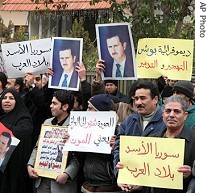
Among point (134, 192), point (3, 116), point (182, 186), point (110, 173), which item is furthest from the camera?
point (3, 116)

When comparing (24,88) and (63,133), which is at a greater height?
(24,88)

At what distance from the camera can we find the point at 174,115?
3641 mm

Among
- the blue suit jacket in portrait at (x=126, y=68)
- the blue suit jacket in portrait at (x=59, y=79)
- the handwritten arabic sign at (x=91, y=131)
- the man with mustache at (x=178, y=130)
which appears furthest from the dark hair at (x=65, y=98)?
the man with mustache at (x=178, y=130)

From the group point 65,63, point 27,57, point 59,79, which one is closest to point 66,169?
point 59,79

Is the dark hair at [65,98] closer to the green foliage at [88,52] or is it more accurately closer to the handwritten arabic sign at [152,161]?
the handwritten arabic sign at [152,161]

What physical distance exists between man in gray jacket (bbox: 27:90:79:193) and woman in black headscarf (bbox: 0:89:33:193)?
259mm

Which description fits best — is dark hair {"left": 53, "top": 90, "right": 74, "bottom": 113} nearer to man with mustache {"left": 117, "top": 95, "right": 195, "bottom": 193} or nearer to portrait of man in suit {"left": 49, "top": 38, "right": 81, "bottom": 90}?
portrait of man in suit {"left": 49, "top": 38, "right": 81, "bottom": 90}

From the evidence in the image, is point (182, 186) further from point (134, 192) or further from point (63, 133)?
point (63, 133)

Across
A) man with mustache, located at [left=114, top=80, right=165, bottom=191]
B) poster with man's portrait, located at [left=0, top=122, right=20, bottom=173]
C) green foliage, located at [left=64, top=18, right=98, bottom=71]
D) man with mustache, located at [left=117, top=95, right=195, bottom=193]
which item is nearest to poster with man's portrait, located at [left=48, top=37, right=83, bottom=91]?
poster with man's portrait, located at [left=0, top=122, right=20, bottom=173]

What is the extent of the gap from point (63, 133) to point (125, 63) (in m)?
0.85

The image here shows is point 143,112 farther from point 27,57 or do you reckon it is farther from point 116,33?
point 27,57

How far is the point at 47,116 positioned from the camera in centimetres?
584

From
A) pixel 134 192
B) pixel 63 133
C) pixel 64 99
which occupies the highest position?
pixel 64 99
